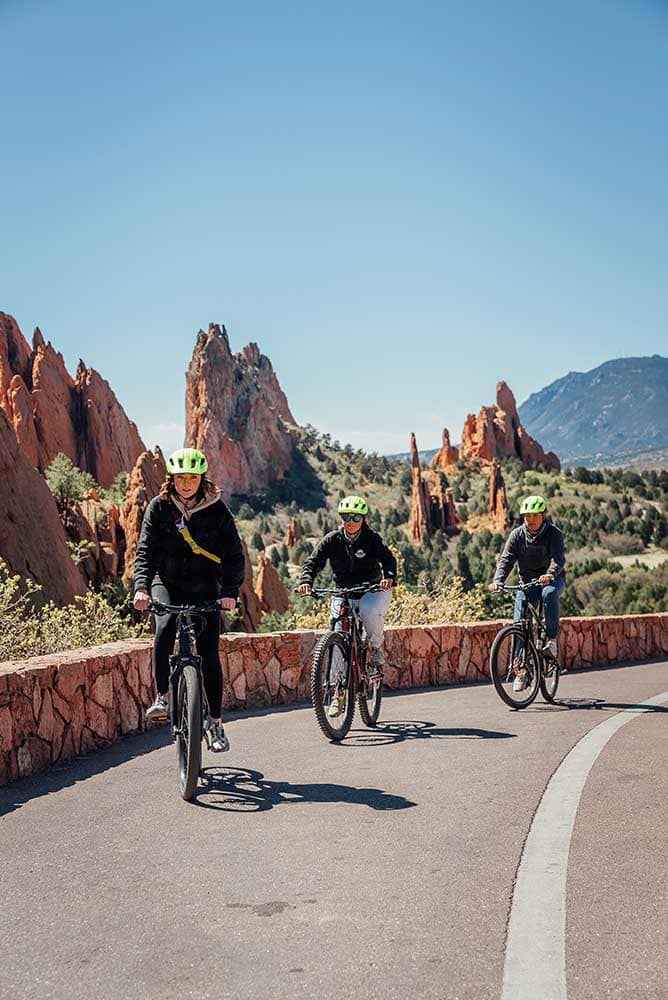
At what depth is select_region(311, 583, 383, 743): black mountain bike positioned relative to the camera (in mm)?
8016

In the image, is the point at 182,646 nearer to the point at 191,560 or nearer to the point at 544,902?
the point at 191,560

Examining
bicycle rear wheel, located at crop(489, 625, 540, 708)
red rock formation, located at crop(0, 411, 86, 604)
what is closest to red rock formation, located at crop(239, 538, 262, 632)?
red rock formation, located at crop(0, 411, 86, 604)

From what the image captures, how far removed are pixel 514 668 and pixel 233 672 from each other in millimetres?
2783

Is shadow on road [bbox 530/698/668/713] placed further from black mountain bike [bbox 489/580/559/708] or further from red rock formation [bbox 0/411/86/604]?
red rock formation [bbox 0/411/86/604]

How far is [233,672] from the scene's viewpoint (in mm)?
10305

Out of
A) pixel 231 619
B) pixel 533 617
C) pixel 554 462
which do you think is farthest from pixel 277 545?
pixel 533 617

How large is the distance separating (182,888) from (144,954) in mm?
726

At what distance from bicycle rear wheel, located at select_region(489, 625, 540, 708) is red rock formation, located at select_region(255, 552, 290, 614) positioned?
29883 millimetres

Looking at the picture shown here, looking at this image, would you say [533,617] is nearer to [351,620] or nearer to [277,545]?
[351,620]

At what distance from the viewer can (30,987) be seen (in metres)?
3.39

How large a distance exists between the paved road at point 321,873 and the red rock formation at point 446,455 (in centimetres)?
12956

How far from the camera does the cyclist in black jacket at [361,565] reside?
28.8ft

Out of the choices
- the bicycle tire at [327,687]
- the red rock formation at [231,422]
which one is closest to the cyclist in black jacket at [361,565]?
the bicycle tire at [327,687]

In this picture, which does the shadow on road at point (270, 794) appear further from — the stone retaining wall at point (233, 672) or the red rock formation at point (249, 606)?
the red rock formation at point (249, 606)
